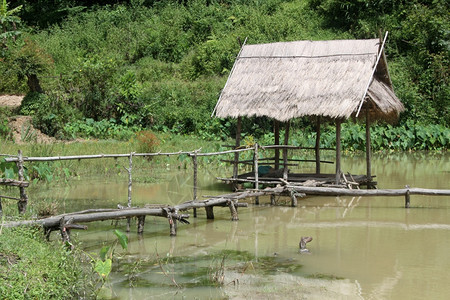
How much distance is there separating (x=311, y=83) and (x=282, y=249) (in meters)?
4.49

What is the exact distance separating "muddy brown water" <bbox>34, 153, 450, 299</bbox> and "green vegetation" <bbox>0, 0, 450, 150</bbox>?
616 centimetres

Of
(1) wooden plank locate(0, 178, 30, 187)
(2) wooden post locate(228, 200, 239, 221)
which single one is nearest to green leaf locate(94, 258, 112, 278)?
(1) wooden plank locate(0, 178, 30, 187)

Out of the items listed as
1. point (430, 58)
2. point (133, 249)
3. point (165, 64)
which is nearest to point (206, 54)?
point (165, 64)

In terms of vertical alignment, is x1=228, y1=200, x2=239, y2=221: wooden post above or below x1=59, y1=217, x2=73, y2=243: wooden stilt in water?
below

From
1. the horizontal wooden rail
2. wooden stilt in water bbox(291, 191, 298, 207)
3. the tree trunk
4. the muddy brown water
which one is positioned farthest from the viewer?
the tree trunk

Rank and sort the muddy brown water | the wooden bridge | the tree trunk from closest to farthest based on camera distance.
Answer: the muddy brown water → the wooden bridge → the tree trunk

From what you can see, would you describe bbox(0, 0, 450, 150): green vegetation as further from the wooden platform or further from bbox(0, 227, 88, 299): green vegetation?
bbox(0, 227, 88, 299): green vegetation

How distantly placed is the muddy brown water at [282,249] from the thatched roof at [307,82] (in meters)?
1.70

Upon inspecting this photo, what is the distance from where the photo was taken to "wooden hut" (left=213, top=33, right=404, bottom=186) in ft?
37.8

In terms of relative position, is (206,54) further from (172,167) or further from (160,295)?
(160,295)

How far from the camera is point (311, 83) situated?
39.1ft

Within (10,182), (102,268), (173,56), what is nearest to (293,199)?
(10,182)

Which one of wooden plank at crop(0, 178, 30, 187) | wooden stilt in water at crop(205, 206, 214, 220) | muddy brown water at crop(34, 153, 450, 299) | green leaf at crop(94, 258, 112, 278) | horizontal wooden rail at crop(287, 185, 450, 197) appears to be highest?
wooden plank at crop(0, 178, 30, 187)

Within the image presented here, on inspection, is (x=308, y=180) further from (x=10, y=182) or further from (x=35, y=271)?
(x=35, y=271)
